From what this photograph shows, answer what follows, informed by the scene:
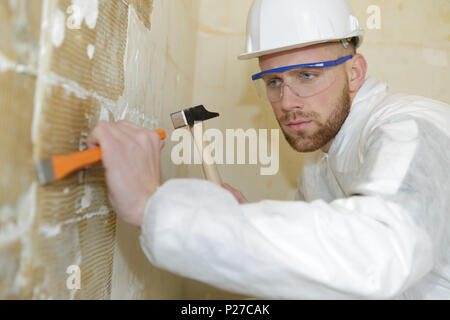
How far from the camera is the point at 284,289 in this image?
0.80m

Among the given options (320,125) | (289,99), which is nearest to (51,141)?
(289,99)

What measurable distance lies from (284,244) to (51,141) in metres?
0.52

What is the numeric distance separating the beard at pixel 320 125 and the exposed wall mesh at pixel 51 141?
0.79 meters

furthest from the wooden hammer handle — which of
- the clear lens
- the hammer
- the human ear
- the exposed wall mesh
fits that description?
the human ear

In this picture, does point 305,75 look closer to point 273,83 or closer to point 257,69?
point 273,83

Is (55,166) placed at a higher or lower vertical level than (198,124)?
lower

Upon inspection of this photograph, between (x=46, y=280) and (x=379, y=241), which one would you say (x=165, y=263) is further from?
(x=379, y=241)

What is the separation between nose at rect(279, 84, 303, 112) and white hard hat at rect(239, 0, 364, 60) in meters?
0.16

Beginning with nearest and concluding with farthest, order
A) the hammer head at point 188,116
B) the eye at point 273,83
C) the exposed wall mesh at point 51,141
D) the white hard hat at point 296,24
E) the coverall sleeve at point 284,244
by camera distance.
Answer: the exposed wall mesh at point 51,141, the coverall sleeve at point 284,244, the hammer head at point 188,116, the white hard hat at point 296,24, the eye at point 273,83

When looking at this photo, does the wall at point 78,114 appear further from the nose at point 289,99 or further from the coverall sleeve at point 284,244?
the nose at point 289,99

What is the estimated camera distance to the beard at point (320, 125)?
1553 millimetres

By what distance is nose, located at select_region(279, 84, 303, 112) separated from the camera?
1.51m

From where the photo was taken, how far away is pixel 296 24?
1463 millimetres

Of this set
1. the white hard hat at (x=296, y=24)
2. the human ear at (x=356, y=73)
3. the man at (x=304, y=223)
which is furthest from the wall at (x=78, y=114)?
the human ear at (x=356, y=73)
